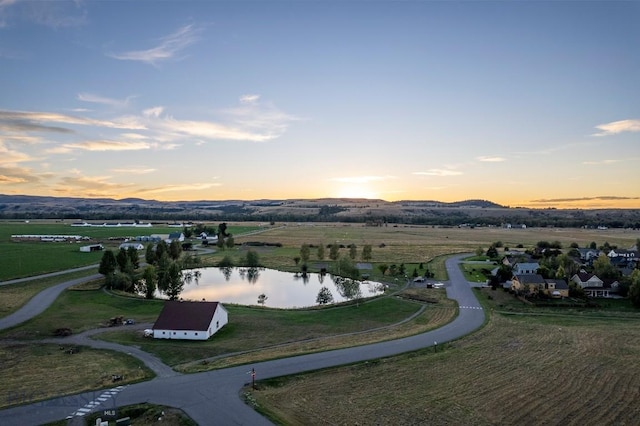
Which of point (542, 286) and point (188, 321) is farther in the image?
point (542, 286)

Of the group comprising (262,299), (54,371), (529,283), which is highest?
(529,283)

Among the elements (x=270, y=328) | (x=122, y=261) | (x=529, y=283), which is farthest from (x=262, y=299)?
(x=529, y=283)

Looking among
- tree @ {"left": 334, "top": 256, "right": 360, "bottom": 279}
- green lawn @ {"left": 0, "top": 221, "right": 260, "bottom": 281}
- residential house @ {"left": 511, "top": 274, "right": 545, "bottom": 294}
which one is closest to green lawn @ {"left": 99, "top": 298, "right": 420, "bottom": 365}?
tree @ {"left": 334, "top": 256, "right": 360, "bottom": 279}

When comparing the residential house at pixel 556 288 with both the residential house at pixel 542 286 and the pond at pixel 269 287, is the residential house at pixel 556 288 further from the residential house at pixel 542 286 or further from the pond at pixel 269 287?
the pond at pixel 269 287

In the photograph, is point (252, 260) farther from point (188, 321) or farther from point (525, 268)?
point (525, 268)

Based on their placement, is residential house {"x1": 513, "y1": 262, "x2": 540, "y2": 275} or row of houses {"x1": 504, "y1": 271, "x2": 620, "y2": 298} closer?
row of houses {"x1": 504, "y1": 271, "x2": 620, "y2": 298}

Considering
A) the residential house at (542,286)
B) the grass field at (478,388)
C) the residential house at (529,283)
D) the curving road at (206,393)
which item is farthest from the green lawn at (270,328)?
the residential house at (542,286)

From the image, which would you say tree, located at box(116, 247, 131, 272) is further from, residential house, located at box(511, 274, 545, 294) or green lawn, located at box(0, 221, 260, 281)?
residential house, located at box(511, 274, 545, 294)
